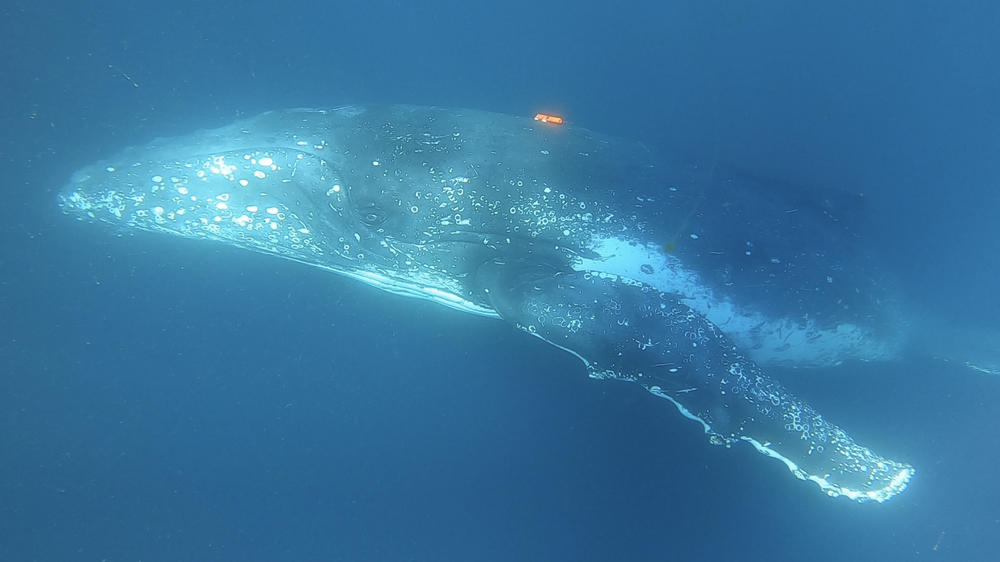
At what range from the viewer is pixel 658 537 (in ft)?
28.4

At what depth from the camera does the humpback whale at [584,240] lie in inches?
246

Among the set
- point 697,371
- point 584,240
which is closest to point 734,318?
point 697,371

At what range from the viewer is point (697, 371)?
6055 mm

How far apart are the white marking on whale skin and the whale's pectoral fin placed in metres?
0.44

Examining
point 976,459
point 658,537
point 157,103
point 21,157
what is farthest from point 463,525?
point 21,157

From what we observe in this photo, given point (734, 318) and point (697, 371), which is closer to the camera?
point (697, 371)

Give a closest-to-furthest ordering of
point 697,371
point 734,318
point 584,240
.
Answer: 1. point 697,371
2. point 584,240
3. point 734,318

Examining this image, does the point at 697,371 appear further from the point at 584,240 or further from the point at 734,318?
the point at 584,240

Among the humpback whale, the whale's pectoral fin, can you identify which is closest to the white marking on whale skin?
the humpback whale

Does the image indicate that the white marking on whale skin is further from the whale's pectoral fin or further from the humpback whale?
the whale's pectoral fin

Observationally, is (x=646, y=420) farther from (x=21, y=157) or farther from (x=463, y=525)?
(x=21, y=157)

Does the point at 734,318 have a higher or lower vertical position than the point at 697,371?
higher

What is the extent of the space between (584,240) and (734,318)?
8.11 feet

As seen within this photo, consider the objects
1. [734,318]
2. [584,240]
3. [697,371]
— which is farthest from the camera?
[734,318]
